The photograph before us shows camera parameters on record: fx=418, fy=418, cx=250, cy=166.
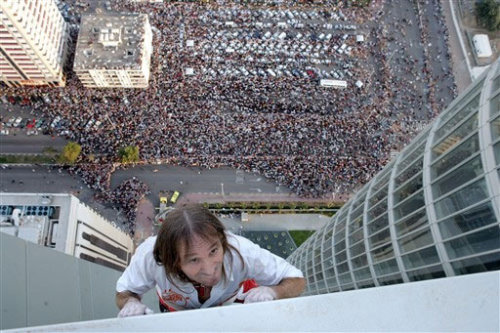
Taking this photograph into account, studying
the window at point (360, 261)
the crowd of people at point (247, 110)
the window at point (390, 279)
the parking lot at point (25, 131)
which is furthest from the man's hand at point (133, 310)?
the parking lot at point (25, 131)

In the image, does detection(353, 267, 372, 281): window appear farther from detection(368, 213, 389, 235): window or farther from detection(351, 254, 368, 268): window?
detection(368, 213, 389, 235): window

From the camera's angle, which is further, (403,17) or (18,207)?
(403,17)

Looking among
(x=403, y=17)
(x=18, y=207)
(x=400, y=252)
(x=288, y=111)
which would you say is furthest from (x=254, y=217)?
(x=403, y=17)

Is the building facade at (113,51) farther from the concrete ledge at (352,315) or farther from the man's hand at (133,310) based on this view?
the concrete ledge at (352,315)

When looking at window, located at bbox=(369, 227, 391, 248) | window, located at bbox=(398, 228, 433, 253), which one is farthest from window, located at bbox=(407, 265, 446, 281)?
window, located at bbox=(369, 227, 391, 248)

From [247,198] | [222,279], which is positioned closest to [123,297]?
[222,279]

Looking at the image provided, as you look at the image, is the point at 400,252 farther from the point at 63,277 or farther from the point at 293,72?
the point at 293,72

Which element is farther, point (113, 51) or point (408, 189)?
point (113, 51)

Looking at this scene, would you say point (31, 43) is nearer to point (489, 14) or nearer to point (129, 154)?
point (129, 154)
